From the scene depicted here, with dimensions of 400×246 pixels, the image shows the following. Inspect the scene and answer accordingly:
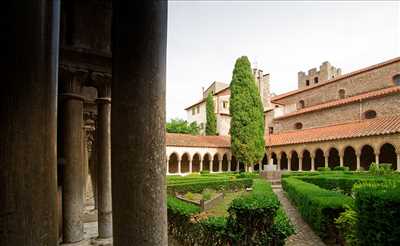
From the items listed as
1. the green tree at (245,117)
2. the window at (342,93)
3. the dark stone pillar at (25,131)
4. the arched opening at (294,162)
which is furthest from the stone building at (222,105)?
the dark stone pillar at (25,131)

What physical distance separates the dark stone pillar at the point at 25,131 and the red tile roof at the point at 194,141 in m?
27.5

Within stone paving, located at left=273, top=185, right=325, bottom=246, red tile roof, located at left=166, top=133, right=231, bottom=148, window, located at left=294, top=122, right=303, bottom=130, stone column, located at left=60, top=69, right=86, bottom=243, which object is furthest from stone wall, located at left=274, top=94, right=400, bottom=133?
stone column, located at left=60, top=69, right=86, bottom=243

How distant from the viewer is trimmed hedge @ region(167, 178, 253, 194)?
1493 centimetres

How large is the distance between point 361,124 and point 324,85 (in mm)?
8772

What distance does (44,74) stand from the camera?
63.6 inches

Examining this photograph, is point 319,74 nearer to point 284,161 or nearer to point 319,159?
point 284,161

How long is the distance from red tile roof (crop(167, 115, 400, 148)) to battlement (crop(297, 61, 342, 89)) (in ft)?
43.6

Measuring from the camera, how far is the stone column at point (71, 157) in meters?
4.60

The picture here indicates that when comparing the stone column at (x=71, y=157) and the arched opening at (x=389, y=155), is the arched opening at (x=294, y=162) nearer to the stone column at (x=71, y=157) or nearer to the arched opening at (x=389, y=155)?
the arched opening at (x=389, y=155)

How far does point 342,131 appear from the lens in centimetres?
2472

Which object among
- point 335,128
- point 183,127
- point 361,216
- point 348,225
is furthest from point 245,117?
point 361,216

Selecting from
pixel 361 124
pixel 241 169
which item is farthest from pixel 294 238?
pixel 241 169

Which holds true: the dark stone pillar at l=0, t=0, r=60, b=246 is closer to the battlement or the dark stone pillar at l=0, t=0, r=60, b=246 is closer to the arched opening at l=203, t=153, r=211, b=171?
the arched opening at l=203, t=153, r=211, b=171

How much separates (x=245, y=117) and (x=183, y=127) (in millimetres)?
20345
